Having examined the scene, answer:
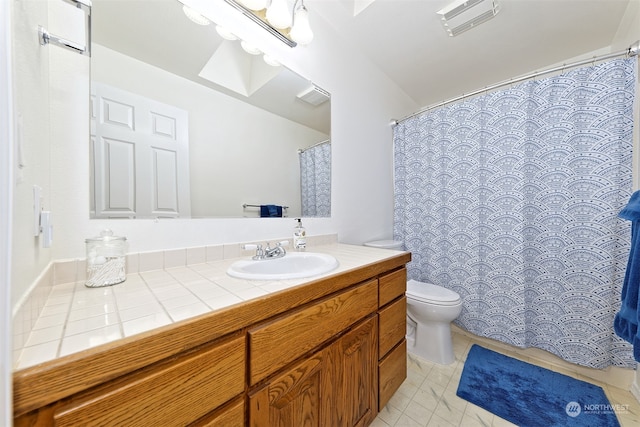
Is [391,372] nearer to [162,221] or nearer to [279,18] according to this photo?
[162,221]

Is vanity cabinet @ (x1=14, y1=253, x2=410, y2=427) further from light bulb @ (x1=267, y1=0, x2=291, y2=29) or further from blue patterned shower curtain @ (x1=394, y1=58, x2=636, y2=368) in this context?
light bulb @ (x1=267, y1=0, x2=291, y2=29)

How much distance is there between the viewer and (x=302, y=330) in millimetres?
691

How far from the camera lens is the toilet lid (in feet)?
4.91

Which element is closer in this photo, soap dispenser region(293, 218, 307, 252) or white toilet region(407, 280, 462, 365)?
soap dispenser region(293, 218, 307, 252)

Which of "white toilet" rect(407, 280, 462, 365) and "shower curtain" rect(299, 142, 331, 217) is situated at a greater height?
"shower curtain" rect(299, 142, 331, 217)

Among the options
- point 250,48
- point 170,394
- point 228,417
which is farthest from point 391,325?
point 250,48

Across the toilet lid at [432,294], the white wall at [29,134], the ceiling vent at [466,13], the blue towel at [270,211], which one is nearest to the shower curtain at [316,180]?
the blue towel at [270,211]

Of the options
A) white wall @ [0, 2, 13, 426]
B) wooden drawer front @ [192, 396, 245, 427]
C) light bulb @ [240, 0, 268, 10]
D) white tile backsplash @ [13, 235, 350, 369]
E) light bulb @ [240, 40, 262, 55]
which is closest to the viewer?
white wall @ [0, 2, 13, 426]

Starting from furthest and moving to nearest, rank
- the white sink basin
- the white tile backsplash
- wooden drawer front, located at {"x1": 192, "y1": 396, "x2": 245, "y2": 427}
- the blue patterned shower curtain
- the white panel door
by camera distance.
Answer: the blue patterned shower curtain
the white sink basin
the white panel door
wooden drawer front, located at {"x1": 192, "y1": 396, "x2": 245, "y2": 427}
the white tile backsplash

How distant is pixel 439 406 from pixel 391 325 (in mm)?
573

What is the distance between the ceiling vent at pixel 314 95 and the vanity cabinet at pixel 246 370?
1.11 meters

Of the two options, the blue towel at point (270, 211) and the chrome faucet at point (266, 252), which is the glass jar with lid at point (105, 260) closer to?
the chrome faucet at point (266, 252)

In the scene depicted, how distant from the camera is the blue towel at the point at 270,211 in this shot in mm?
1265

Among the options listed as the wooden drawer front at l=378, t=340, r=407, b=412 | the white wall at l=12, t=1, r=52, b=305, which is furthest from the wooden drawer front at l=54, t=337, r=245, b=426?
the wooden drawer front at l=378, t=340, r=407, b=412
